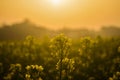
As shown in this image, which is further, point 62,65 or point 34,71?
point 62,65

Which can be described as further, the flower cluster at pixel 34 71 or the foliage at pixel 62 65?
the foliage at pixel 62 65

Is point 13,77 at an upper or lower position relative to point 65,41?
lower

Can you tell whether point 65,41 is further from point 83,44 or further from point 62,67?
point 83,44

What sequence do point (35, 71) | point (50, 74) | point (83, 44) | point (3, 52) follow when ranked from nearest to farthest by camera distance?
point (35, 71) → point (83, 44) → point (50, 74) → point (3, 52)

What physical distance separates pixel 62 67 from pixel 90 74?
2498 centimetres

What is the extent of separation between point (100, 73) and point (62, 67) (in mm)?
26530

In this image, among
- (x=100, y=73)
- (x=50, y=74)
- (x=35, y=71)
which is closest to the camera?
(x=35, y=71)

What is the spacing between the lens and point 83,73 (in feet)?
171

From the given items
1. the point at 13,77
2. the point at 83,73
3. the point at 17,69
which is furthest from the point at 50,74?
the point at 17,69

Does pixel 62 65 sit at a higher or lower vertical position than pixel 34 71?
higher

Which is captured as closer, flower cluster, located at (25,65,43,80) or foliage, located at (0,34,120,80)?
flower cluster, located at (25,65,43,80)

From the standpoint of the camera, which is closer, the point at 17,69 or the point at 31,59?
the point at 17,69

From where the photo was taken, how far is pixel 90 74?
53188 mm

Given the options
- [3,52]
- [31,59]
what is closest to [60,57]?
[31,59]
